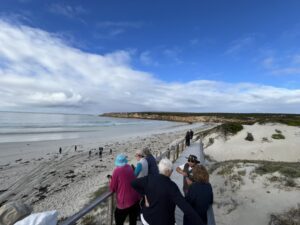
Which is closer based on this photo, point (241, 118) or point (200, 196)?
point (200, 196)

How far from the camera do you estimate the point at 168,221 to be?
2709 mm

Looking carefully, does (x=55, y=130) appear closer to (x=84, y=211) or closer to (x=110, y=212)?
(x=110, y=212)

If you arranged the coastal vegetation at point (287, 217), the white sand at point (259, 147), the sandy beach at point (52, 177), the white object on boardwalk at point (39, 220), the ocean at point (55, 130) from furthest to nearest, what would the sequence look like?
the ocean at point (55, 130), the white sand at point (259, 147), the sandy beach at point (52, 177), the coastal vegetation at point (287, 217), the white object on boardwalk at point (39, 220)

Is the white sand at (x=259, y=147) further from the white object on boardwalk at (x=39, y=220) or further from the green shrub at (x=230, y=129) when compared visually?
the white object on boardwalk at (x=39, y=220)

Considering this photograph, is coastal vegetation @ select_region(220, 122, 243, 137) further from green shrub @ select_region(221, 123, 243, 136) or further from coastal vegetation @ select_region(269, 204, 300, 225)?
coastal vegetation @ select_region(269, 204, 300, 225)

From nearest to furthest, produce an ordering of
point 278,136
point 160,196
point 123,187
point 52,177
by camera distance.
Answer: point 160,196 → point 123,187 → point 52,177 → point 278,136

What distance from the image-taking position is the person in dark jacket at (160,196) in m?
2.57

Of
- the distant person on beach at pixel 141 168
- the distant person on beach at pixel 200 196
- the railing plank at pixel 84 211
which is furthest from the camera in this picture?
the distant person on beach at pixel 141 168

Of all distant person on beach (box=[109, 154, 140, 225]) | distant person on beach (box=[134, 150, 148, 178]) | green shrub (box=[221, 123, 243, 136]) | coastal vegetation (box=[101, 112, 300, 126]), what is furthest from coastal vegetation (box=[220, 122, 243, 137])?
distant person on beach (box=[109, 154, 140, 225])

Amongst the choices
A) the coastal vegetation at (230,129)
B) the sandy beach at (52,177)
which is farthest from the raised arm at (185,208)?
the coastal vegetation at (230,129)

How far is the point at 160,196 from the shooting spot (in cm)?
259

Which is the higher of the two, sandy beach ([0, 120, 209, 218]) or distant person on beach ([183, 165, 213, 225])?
distant person on beach ([183, 165, 213, 225])

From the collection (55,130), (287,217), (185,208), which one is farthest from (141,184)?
(55,130)

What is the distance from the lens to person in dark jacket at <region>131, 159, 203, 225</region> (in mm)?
2566
